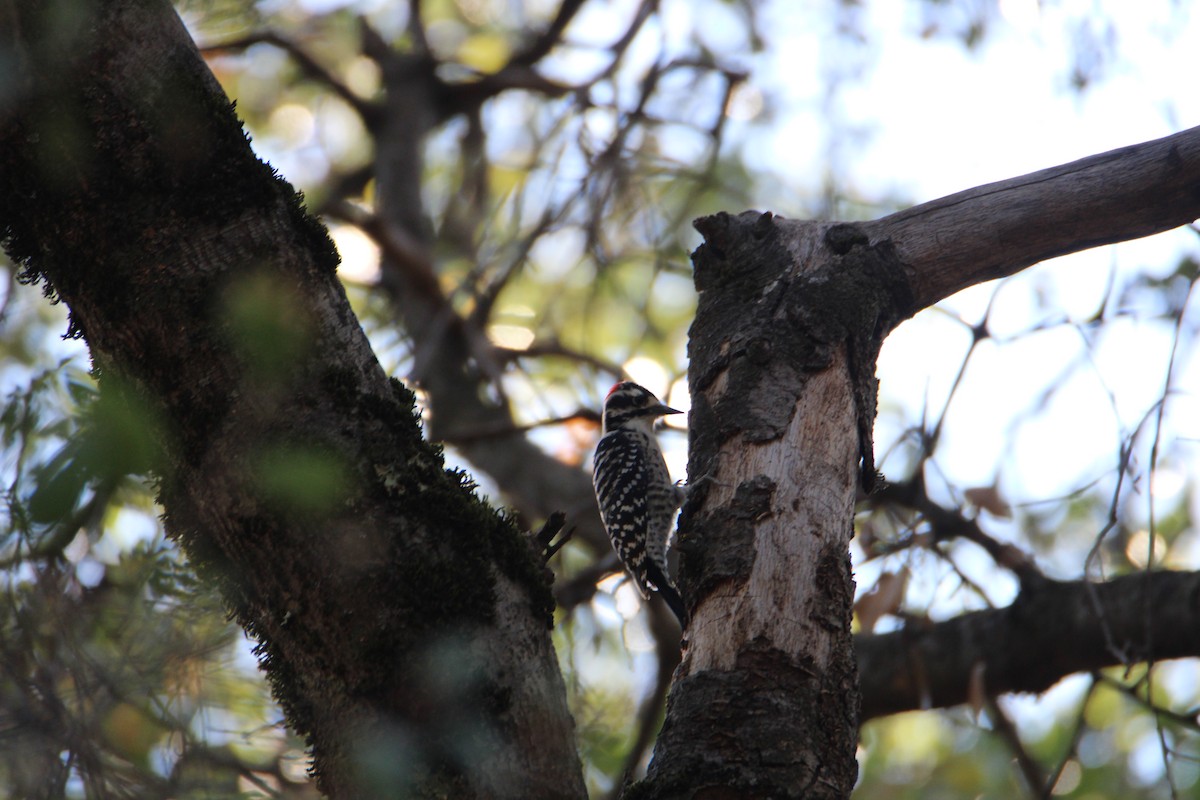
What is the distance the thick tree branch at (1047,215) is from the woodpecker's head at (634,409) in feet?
9.46

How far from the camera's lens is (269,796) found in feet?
10.2

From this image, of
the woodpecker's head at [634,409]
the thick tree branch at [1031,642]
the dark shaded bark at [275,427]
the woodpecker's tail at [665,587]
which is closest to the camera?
the dark shaded bark at [275,427]

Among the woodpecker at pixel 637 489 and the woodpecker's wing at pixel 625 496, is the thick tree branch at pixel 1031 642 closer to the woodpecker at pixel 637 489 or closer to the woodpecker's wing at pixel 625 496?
the woodpecker at pixel 637 489

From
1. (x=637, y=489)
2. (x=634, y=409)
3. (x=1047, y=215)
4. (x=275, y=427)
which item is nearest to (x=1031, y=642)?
(x=637, y=489)

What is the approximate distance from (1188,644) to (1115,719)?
3000 millimetres

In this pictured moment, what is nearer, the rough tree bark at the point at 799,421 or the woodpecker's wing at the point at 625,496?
the rough tree bark at the point at 799,421

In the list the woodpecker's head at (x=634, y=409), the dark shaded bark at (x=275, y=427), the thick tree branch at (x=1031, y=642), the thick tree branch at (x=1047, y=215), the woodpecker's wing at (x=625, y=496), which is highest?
the woodpecker's head at (x=634, y=409)

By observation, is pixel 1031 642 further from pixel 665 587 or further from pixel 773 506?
pixel 773 506

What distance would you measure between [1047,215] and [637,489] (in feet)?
8.92

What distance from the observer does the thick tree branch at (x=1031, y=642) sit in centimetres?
409

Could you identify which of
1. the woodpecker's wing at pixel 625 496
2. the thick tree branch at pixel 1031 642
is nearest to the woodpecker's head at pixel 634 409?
the woodpecker's wing at pixel 625 496

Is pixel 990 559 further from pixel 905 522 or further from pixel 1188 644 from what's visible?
pixel 1188 644

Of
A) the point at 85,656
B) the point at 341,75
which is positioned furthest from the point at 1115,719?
the point at 341,75

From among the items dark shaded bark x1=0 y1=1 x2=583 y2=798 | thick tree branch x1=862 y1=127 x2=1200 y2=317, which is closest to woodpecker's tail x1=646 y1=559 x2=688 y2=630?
thick tree branch x1=862 y1=127 x2=1200 y2=317
